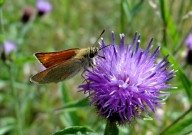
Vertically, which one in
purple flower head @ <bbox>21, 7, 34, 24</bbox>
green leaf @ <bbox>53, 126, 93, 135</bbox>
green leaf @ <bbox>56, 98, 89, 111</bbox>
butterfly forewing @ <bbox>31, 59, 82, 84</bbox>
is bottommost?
green leaf @ <bbox>53, 126, 93, 135</bbox>

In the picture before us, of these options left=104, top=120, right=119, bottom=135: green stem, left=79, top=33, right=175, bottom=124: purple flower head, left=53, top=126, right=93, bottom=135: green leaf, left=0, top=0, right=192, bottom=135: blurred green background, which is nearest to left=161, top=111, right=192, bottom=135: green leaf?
left=0, top=0, right=192, bottom=135: blurred green background

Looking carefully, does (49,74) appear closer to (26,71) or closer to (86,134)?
(86,134)

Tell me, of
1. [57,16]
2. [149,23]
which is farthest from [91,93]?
[57,16]

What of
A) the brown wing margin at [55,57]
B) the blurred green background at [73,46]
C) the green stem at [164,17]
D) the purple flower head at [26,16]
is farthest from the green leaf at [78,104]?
the purple flower head at [26,16]

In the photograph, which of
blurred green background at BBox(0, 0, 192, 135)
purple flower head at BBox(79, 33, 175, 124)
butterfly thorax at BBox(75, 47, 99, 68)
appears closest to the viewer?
purple flower head at BBox(79, 33, 175, 124)

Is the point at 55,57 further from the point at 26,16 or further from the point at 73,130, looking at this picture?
the point at 26,16

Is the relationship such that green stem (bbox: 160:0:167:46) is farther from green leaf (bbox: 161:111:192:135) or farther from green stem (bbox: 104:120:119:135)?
green stem (bbox: 104:120:119:135)

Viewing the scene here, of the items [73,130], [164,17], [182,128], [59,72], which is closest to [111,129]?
[73,130]
